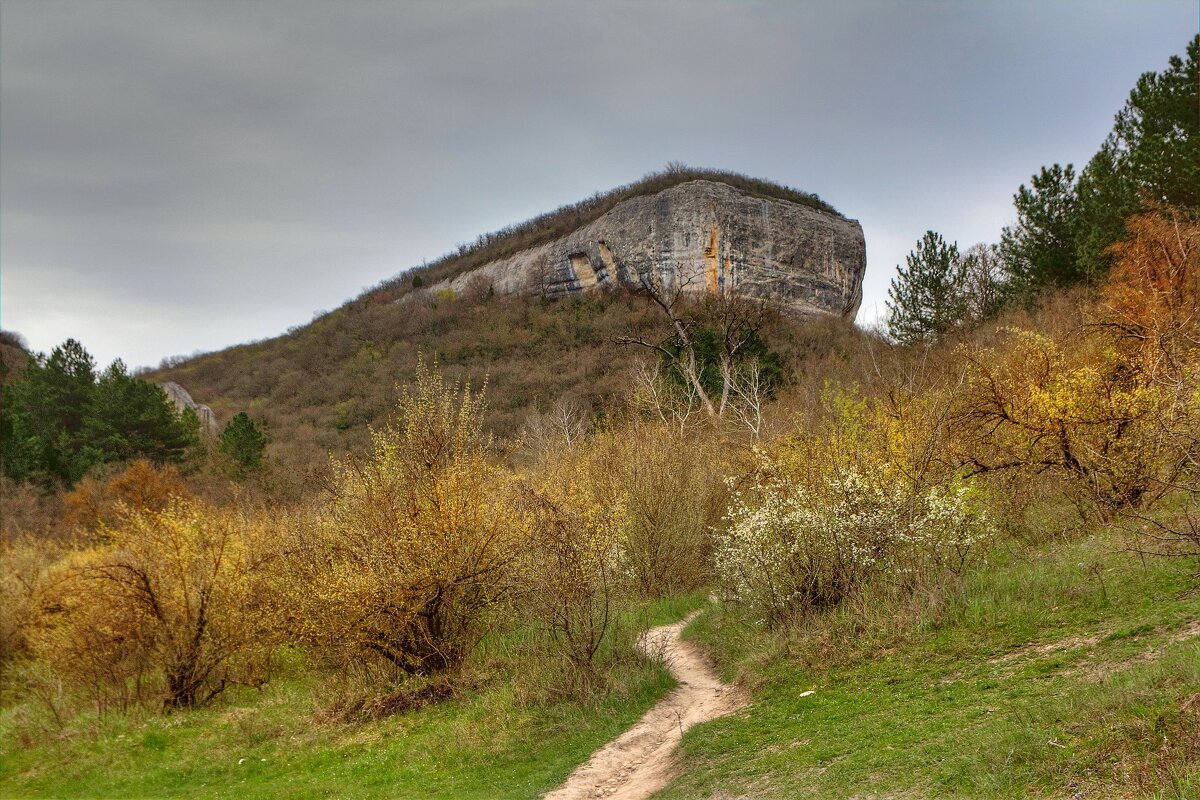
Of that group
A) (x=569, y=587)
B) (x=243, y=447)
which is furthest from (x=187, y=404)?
(x=569, y=587)

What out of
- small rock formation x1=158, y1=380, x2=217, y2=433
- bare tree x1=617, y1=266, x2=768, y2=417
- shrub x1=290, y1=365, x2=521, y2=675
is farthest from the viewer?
small rock formation x1=158, y1=380, x2=217, y2=433

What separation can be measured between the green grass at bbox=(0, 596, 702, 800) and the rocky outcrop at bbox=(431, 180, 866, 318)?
174 ft

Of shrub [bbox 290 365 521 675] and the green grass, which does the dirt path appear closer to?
the green grass

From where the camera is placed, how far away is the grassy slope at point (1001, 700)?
4.99 metres

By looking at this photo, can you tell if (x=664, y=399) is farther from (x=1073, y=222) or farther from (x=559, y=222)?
(x=559, y=222)

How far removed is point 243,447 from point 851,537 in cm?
3457

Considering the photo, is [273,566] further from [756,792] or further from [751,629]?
[756,792]

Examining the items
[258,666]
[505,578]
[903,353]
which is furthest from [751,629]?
[903,353]

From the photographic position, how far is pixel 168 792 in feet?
36.5

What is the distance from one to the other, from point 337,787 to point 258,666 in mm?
8056

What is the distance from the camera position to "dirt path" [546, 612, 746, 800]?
8555 millimetres

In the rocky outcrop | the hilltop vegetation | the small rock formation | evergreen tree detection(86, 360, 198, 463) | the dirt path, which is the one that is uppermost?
the hilltop vegetation

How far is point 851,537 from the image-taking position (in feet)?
36.2

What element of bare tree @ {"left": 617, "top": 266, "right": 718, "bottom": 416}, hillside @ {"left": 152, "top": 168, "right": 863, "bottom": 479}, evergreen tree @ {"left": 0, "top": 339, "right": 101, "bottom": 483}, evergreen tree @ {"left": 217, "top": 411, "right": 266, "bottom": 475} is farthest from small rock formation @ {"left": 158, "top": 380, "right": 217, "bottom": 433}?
bare tree @ {"left": 617, "top": 266, "right": 718, "bottom": 416}
